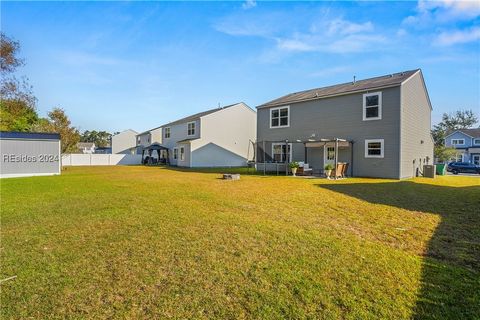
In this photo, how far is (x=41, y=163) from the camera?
18.7 meters

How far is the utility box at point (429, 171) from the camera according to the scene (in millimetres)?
18203

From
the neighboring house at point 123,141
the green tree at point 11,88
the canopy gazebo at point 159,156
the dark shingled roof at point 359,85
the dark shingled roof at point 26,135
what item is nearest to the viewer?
the dark shingled roof at point 359,85

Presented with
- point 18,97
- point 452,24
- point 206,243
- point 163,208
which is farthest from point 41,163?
point 452,24

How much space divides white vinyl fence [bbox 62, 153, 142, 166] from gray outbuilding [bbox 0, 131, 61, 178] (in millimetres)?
19336

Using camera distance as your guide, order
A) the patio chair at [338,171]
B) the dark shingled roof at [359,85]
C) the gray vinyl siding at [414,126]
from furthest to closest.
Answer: the dark shingled roof at [359,85]
the gray vinyl siding at [414,126]
the patio chair at [338,171]

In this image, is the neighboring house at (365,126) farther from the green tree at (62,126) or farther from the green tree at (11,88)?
the green tree at (11,88)

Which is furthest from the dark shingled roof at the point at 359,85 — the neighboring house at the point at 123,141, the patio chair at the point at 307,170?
the neighboring house at the point at 123,141

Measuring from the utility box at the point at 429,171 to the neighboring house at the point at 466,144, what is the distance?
2954cm

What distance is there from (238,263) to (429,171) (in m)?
19.6

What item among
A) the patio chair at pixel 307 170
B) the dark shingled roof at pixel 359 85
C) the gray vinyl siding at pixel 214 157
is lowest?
the patio chair at pixel 307 170

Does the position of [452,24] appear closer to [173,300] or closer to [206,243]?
[206,243]

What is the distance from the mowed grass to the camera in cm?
277

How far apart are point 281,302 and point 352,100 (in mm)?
17317

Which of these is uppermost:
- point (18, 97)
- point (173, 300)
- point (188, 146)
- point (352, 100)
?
point (18, 97)
